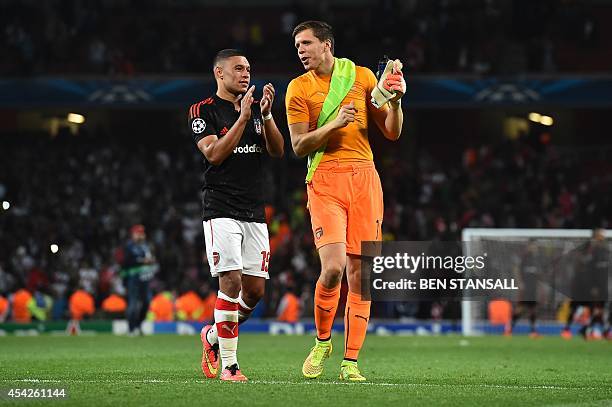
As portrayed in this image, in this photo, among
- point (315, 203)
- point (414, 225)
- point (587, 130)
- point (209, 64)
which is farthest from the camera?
point (587, 130)

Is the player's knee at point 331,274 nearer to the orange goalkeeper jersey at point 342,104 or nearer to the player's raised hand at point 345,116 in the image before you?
the orange goalkeeper jersey at point 342,104

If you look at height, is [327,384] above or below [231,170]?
below

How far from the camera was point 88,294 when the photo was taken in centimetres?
2416

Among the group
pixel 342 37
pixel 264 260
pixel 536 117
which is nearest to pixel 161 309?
pixel 342 37

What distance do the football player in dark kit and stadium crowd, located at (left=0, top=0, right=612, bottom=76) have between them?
17.6m

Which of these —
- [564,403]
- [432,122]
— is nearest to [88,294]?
[432,122]

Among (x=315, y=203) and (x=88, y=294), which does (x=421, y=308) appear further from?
(x=315, y=203)

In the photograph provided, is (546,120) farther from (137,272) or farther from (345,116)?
(345,116)

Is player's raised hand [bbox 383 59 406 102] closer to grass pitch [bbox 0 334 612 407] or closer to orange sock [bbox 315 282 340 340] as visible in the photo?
orange sock [bbox 315 282 340 340]

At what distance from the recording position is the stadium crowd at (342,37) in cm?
2691

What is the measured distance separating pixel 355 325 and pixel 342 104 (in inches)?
64.8

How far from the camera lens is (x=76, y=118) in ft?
105

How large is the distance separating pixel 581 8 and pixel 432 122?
515 cm

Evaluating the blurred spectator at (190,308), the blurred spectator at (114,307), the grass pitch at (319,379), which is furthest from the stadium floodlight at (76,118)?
the grass pitch at (319,379)
